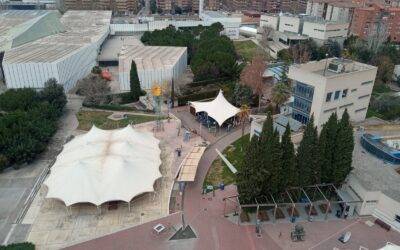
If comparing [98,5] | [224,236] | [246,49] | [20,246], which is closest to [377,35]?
[246,49]

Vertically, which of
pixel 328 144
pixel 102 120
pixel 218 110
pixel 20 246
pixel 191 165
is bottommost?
pixel 102 120

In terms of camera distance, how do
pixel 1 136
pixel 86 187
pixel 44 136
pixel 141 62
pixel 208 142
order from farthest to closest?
pixel 141 62 → pixel 208 142 → pixel 44 136 → pixel 1 136 → pixel 86 187

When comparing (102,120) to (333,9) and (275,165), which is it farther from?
(333,9)

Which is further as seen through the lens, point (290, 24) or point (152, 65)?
point (290, 24)

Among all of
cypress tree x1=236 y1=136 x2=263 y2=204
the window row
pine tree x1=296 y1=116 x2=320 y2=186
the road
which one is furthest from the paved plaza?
the window row

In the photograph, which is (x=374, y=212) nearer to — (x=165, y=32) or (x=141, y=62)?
(x=141, y=62)

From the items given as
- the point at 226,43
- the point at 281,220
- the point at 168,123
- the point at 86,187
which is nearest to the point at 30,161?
the point at 86,187
